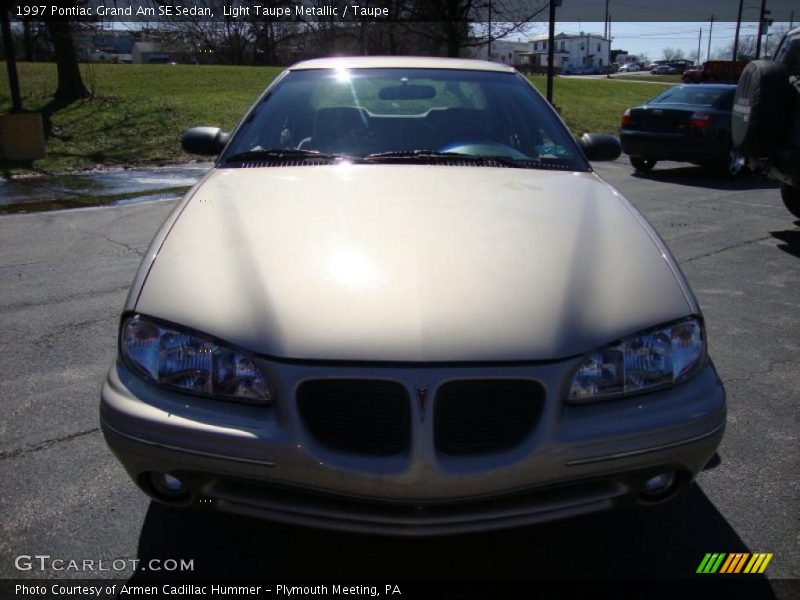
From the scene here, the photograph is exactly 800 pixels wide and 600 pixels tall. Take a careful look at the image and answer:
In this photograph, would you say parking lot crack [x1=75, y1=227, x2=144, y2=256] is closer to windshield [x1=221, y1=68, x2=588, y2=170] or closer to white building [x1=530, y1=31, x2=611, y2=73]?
windshield [x1=221, y1=68, x2=588, y2=170]

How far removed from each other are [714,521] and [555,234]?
1.17 metres

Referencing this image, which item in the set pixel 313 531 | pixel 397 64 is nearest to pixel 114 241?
pixel 397 64

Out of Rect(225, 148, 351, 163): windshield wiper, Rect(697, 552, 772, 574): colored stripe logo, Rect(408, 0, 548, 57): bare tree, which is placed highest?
Rect(408, 0, 548, 57): bare tree

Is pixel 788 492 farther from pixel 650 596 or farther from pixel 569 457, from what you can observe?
pixel 569 457

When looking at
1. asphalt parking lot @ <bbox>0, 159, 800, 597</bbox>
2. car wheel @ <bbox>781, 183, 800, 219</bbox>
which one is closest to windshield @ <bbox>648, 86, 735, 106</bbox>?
car wheel @ <bbox>781, 183, 800, 219</bbox>

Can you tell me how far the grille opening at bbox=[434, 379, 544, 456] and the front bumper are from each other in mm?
26

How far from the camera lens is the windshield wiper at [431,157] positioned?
324 centimetres

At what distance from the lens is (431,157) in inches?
129

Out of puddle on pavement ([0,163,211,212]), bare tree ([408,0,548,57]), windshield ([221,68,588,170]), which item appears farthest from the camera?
bare tree ([408,0,548,57])

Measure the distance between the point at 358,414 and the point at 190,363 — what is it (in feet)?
1.69

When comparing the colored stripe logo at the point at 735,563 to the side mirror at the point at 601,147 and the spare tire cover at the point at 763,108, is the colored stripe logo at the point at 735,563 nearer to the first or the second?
the side mirror at the point at 601,147

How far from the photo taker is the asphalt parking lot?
2334 mm

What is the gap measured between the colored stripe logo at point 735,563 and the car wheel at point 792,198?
636 cm

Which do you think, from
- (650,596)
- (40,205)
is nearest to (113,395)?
(650,596)
